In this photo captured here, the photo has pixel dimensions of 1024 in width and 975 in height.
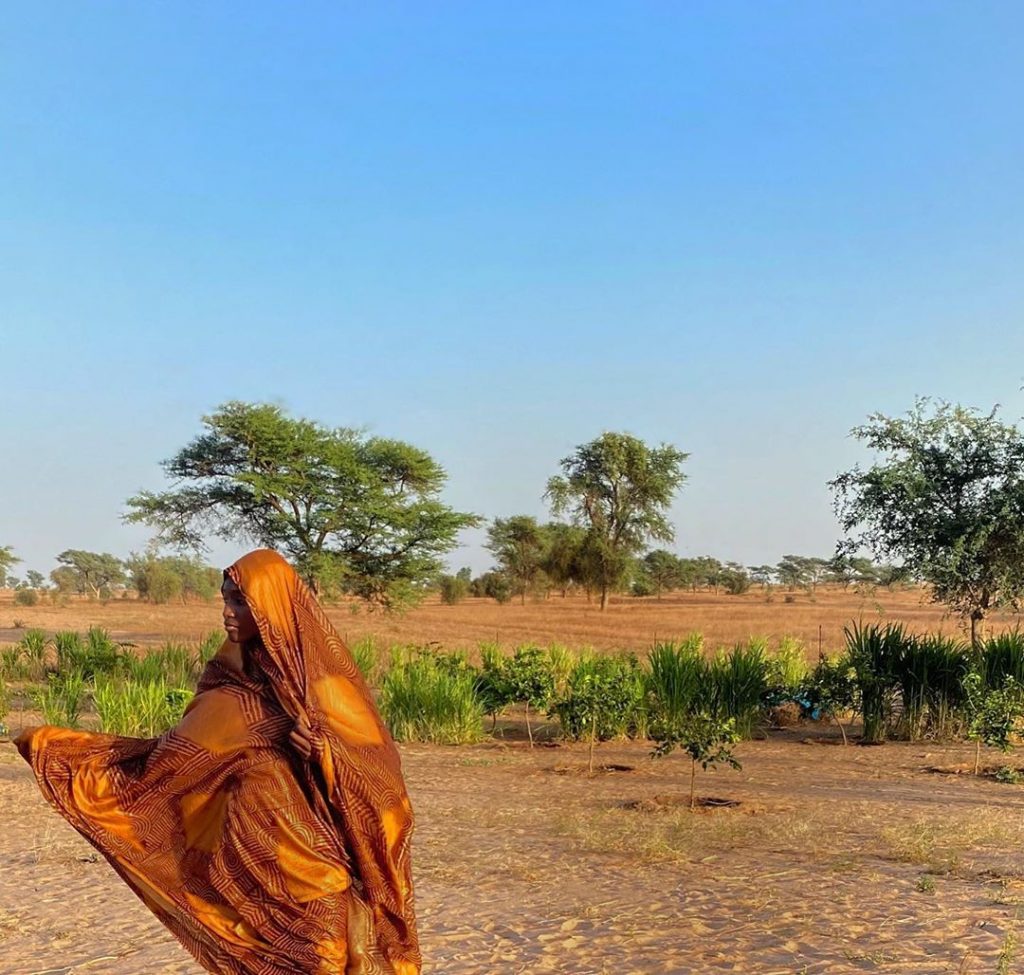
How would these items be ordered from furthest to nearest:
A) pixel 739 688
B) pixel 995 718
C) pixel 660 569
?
pixel 660 569
pixel 739 688
pixel 995 718

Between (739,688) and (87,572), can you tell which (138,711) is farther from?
(87,572)

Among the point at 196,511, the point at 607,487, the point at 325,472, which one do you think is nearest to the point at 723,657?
the point at 325,472

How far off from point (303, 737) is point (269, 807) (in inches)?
9.6

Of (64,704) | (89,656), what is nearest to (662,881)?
(64,704)

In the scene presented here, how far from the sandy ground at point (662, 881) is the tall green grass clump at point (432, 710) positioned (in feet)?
7.83

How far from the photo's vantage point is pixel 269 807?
10.4 feet

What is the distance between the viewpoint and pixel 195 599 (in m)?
69.8

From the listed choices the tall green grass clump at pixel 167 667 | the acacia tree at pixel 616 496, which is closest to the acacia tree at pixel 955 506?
the tall green grass clump at pixel 167 667

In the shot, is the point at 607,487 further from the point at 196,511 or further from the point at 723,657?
the point at 723,657

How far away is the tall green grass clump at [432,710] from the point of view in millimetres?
13250

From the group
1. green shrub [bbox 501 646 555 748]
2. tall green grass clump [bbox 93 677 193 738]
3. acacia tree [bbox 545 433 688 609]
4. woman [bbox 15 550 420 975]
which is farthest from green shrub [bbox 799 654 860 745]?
acacia tree [bbox 545 433 688 609]

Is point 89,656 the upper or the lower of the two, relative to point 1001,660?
lower

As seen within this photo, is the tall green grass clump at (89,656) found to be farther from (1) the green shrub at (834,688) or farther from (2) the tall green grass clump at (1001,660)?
(2) the tall green grass clump at (1001,660)

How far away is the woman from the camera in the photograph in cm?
316
